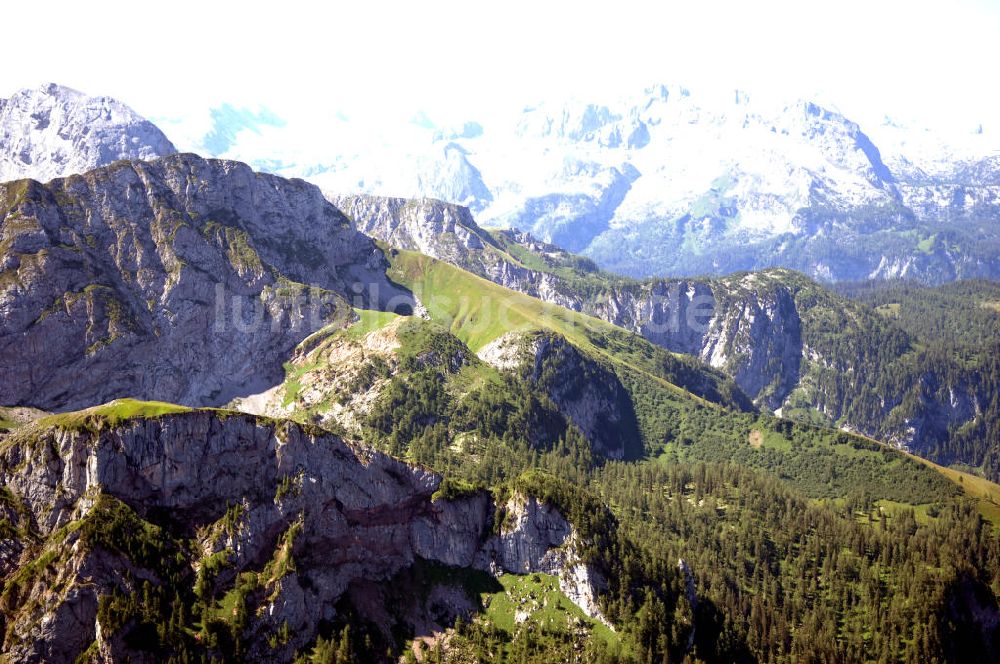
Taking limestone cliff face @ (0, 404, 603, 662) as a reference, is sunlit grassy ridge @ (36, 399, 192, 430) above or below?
above

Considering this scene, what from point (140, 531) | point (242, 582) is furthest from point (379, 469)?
point (140, 531)

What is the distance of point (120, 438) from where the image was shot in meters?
137

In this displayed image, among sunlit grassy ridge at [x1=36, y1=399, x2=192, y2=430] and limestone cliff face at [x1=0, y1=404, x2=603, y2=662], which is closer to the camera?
limestone cliff face at [x1=0, y1=404, x2=603, y2=662]

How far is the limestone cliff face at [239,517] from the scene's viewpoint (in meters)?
124

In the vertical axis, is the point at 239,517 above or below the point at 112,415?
below

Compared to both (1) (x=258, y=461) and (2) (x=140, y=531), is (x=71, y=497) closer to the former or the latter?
(2) (x=140, y=531)

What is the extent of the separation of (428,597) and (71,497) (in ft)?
207

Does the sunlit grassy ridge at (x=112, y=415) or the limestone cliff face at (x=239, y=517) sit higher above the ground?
the sunlit grassy ridge at (x=112, y=415)

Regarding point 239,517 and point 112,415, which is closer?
point 239,517

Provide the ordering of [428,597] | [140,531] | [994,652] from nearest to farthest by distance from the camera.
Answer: [140,531], [428,597], [994,652]

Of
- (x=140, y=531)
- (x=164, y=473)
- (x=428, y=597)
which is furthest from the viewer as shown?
(x=428, y=597)

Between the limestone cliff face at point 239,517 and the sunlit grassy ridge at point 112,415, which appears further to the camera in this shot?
the sunlit grassy ridge at point 112,415

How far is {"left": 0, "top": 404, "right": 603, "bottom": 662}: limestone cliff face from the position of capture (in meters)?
124

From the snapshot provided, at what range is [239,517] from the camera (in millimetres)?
139000
